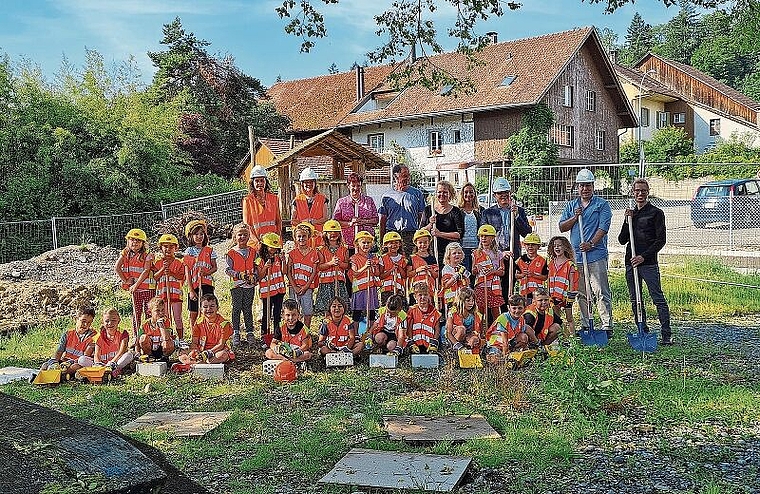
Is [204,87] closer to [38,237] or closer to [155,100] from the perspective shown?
[155,100]

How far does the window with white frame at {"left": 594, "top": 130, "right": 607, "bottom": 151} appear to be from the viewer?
41062 millimetres

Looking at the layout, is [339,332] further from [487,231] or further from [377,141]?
[377,141]

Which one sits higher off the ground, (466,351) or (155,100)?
(155,100)

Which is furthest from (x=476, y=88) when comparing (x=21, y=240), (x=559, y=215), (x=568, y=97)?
(x=21, y=240)

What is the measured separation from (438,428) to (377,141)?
36.5 m

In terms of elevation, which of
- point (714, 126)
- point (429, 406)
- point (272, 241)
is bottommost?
point (429, 406)

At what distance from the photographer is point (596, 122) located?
134ft

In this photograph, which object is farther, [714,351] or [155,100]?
[155,100]

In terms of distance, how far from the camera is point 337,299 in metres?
8.95

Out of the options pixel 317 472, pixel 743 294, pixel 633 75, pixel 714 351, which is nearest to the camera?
pixel 317 472

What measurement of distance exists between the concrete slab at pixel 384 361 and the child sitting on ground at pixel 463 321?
722 millimetres

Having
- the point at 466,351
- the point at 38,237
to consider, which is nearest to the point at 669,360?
the point at 466,351

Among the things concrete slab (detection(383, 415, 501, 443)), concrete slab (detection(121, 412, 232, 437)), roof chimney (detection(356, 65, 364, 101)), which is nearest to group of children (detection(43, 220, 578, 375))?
concrete slab (detection(121, 412, 232, 437))

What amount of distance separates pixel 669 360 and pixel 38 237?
48.2ft
